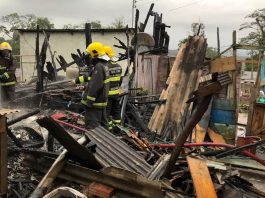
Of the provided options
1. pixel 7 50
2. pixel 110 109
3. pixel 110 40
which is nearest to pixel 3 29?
pixel 110 40

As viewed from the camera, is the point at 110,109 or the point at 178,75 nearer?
the point at 110,109

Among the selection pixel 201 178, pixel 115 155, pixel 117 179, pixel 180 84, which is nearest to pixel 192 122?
pixel 201 178

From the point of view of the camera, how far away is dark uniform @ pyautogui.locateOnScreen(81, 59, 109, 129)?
655cm

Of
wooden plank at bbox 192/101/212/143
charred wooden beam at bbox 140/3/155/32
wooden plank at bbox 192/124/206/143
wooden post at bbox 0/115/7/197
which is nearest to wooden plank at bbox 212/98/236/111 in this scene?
wooden plank at bbox 192/101/212/143

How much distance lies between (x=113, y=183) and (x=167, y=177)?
663 millimetres

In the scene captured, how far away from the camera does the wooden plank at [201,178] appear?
333 centimetres

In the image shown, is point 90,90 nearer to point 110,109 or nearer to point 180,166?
point 110,109

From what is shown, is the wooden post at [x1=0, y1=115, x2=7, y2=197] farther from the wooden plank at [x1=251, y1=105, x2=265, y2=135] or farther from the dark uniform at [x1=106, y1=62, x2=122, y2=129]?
the wooden plank at [x1=251, y1=105, x2=265, y2=135]

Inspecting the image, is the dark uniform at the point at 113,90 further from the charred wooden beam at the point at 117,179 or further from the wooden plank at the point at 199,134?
the charred wooden beam at the point at 117,179

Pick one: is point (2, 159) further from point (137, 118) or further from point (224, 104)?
point (224, 104)

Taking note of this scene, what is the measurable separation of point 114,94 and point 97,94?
84 centimetres

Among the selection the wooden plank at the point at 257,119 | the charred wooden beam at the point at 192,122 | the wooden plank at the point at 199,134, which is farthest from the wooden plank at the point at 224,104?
the charred wooden beam at the point at 192,122

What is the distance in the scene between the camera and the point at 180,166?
4195 mm

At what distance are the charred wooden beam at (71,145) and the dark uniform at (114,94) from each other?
3.26 m
